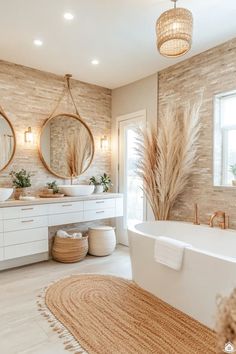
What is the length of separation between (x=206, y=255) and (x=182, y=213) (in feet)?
5.21

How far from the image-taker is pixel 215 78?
3.30m

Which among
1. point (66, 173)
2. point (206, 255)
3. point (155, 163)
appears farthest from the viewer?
point (66, 173)

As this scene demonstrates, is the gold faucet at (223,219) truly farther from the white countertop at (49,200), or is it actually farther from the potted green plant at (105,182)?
the potted green plant at (105,182)

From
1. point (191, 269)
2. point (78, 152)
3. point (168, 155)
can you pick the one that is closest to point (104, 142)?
point (78, 152)

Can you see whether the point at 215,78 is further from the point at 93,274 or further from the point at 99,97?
the point at 93,274

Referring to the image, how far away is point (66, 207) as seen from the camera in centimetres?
382

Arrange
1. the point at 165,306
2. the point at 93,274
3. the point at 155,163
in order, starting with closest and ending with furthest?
the point at 165,306
the point at 93,274
the point at 155,163

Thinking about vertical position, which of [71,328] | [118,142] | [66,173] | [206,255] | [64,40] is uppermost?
[64,40]

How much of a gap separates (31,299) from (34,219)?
1.10 m

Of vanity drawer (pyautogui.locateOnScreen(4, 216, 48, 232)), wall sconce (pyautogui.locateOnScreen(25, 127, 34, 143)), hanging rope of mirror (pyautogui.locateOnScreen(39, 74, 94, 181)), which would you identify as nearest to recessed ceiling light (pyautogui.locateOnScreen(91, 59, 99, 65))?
hanging rope of mirror (pyautogui.locateOnScreen(39, 74, 94, 181))

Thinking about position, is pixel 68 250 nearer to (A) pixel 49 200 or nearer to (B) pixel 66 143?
(A) pixel 49 200

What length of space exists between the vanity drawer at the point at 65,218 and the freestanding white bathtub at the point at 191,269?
1.04 metres

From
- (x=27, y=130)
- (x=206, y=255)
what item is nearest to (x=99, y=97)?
(x=27, y=130)

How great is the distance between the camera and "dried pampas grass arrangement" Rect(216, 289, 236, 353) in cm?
66
